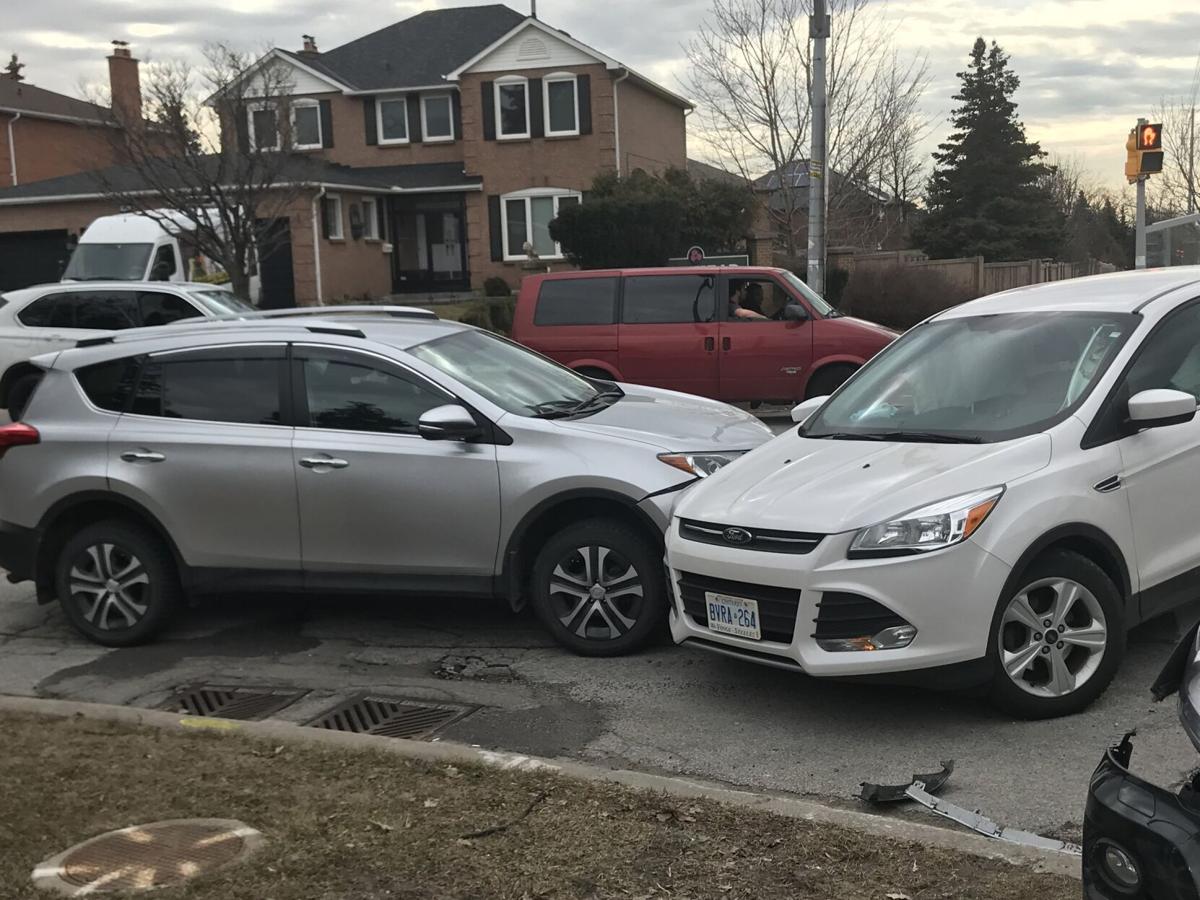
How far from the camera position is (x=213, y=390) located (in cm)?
684

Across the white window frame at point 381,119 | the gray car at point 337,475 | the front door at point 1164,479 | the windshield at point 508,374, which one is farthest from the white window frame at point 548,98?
the front door at point 1164,479

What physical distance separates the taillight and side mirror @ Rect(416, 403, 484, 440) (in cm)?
231

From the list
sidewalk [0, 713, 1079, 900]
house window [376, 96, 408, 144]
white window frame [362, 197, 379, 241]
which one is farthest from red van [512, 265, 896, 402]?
house window [376, 96, 408, 144]

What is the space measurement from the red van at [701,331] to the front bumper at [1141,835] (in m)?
11.5

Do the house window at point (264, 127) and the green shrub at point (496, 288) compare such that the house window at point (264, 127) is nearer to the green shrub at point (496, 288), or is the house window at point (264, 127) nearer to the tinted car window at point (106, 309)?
the tinted car window at point (106, 309)

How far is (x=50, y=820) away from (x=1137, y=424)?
4524 mm

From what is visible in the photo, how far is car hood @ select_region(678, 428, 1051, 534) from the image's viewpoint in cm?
489

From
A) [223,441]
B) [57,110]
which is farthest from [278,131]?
[57,110]

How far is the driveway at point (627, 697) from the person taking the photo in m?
4.68

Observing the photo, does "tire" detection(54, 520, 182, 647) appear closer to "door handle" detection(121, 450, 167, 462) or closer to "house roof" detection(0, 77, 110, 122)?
"door handle" detection(121, 450, 167, 462)

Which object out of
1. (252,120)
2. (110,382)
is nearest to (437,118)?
(252,120)

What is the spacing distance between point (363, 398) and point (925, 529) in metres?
3.16

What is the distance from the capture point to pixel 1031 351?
577 cm

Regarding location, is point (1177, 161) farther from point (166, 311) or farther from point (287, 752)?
point (287, 752)
